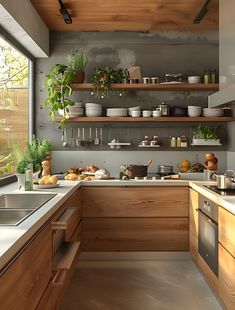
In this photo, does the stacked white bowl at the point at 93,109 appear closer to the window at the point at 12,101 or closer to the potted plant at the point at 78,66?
the potted plant at the point at 78,66

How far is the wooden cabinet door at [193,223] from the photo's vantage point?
3764 mm

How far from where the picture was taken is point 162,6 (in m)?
4.09

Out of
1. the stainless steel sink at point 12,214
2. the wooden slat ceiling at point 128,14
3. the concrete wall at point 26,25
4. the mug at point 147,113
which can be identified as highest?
the wooden slat ceiling at point 128,14

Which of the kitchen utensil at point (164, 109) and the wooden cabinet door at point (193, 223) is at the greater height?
the kitchen utensil at point (164, 109)

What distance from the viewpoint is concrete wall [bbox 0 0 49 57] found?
332 cm

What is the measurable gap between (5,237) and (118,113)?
3203 mm

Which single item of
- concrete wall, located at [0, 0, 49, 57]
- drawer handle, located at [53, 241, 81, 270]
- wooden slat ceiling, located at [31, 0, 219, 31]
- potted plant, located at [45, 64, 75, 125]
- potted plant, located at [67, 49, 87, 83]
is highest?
wooden slat ceiling, located at [31, 0, 219, 31]

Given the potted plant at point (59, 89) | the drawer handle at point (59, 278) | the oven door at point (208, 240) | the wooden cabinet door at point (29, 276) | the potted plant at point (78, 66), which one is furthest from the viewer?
the potted plant at point (78, 66)

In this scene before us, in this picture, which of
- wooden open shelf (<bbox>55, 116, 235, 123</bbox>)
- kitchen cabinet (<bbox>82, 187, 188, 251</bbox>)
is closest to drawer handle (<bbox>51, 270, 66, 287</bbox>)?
kitchen cabinet (<bbox>82, 187, 188, 251</bbox>)

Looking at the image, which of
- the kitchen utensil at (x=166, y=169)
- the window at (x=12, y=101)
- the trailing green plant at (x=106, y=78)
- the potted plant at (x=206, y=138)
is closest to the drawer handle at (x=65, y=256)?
the window at (x=12, y=101)

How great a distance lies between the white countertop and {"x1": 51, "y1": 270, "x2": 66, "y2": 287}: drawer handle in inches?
15.0

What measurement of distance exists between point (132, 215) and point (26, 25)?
1925mm

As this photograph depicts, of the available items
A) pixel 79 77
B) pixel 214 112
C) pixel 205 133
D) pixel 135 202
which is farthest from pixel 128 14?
pixel 135 202

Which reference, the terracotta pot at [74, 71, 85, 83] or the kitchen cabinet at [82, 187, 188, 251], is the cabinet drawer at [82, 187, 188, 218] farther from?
the terracotta pot at [74, 71, 85, 83]
